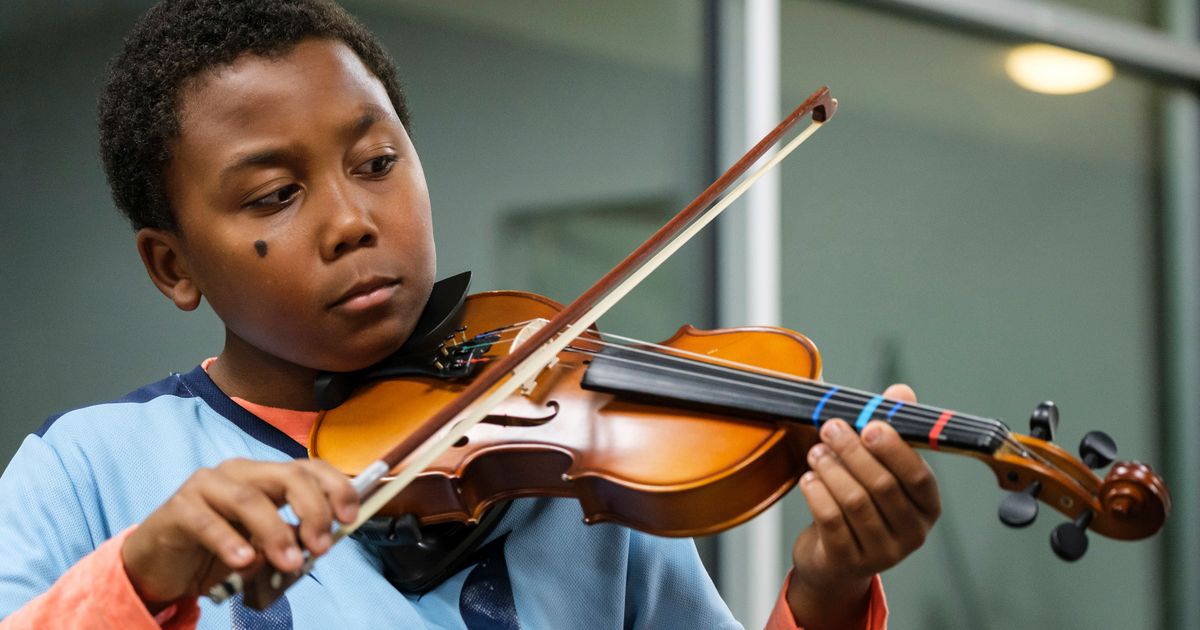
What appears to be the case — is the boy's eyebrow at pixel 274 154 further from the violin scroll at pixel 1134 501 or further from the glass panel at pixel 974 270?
the glass panel at pixel 974 270

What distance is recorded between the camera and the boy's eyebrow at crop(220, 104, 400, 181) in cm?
83

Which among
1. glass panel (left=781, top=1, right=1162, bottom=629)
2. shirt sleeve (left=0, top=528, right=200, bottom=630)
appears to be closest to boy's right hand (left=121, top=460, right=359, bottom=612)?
shirt sleeve (left=0, top=528, right=200, bottom=630)

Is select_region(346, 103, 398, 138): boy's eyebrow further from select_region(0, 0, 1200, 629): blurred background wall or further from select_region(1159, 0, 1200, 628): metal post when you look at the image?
select_region(1159, 0, 1200, 628): metal post

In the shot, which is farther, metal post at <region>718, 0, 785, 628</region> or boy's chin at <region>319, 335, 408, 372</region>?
metal post at <region>718, 0, 785, 628</region>

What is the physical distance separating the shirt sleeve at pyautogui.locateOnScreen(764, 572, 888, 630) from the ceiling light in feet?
5.20

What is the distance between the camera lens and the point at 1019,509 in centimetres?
62

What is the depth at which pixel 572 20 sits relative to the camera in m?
1.73

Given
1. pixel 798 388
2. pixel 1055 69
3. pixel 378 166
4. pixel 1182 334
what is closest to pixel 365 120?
pixel 378 166

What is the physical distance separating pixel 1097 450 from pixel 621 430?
0.91 ft

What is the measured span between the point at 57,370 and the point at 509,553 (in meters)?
0.62

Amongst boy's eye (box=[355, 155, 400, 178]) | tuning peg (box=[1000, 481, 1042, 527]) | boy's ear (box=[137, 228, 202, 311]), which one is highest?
boy's eye (box=[355, 155, 400, 178])

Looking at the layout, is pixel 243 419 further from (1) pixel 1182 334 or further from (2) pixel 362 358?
(1) pixel 1182 334

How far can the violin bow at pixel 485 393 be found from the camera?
590 millimetres

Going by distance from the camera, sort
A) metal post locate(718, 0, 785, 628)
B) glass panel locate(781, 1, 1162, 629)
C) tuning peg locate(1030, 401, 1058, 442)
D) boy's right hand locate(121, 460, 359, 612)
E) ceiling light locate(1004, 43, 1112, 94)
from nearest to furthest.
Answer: boy's right hand locate(121, 460, 359, 612) → tuning peg locate(1030, 401, 1058, 442) → metal post locate(718, 0, 785, 628) → glass panel locate(781, 1, 1162, 629) → ceiling light locate(1004, 43, 1112, 94)
